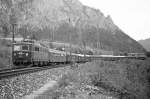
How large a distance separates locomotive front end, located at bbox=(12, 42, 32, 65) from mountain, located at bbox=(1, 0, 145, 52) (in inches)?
4512

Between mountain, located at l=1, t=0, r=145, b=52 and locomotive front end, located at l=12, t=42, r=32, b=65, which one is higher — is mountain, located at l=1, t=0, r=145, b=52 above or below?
above

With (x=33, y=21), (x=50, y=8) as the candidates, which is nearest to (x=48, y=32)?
(x=33, y=21)

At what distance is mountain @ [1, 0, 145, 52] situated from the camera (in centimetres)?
15475

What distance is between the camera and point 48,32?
156m

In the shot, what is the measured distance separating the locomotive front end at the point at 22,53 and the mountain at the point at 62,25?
115 meters

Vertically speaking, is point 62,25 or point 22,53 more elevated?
point 62,25

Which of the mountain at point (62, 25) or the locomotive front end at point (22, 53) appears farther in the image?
the mountain at point (62, 25)

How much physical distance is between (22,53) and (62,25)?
150 metres

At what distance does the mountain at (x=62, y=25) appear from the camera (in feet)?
508

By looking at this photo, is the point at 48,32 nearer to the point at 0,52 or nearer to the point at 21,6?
the point at 21,6

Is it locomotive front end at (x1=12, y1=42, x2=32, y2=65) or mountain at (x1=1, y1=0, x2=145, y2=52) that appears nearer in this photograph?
locomotive front end at (x1=12, y1=42, x2=32, y2=65)

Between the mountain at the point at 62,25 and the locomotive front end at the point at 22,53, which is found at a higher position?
the mountain at the point at 62,25

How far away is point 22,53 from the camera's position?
82.7 feet

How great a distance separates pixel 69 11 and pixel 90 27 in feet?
68.7
